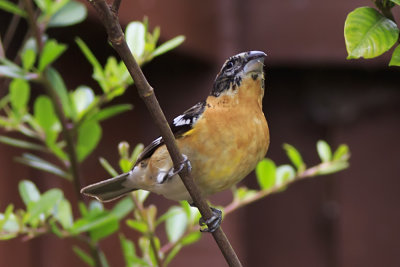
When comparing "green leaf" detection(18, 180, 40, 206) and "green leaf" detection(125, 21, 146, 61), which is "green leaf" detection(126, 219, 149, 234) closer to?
"green leaf" detection(18, 180, 40, 206)

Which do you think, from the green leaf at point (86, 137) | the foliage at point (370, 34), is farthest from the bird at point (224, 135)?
the foliage at point (370, 34)

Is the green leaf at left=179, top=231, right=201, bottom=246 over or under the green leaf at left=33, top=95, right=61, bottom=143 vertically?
under

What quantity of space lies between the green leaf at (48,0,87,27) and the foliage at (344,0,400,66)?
3.58ft

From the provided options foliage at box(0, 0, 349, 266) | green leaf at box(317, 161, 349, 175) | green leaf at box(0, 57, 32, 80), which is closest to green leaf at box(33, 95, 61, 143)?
foliage at box(0, 0, 349, 266)

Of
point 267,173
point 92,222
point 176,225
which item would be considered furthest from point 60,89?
point 267,173

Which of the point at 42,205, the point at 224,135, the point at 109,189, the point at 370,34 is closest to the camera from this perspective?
the point at 370,34

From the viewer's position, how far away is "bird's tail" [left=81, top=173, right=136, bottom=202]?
2.02 metres

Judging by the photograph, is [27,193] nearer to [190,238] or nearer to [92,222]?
[92,222]

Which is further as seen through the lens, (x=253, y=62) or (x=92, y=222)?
(x=253, y=62)

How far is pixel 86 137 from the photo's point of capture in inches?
73.2

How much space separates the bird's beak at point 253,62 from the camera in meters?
1.77

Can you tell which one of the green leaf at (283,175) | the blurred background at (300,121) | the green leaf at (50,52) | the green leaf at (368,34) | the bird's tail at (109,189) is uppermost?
the green leaf at (368,34)

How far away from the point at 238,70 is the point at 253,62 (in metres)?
0.06

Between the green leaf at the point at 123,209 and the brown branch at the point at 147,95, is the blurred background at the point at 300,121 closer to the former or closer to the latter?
the green leaf at the point at 123,209
